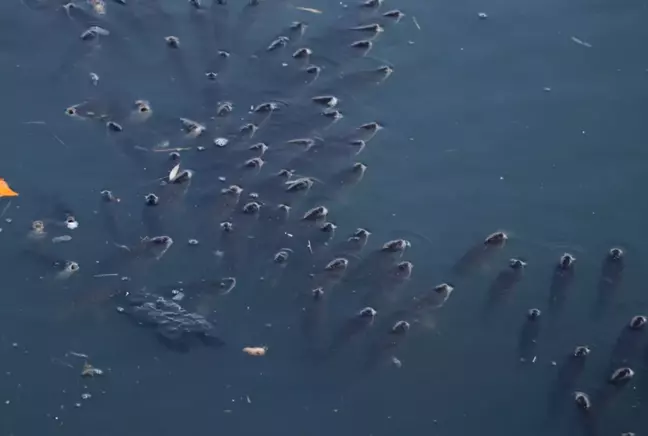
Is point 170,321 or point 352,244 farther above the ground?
point 352,244

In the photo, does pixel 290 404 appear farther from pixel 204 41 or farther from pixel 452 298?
pixel 204 41

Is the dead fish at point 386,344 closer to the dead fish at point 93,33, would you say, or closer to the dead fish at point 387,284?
the dead fish at point 387,284

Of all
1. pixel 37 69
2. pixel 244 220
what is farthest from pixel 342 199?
pixel 37 69

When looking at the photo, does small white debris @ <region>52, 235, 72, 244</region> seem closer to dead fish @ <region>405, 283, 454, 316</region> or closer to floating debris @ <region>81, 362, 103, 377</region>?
floating debris @ <region>81, 362, 103, 377</region>

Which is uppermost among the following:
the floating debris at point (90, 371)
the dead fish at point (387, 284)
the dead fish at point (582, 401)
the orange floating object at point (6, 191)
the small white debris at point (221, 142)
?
the small white debris at point (221, 142)

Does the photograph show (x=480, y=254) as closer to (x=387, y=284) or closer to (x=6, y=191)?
(x=387, y=284)

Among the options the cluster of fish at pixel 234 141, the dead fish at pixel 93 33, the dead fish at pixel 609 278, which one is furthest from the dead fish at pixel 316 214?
the dead fish at pixel 93 33

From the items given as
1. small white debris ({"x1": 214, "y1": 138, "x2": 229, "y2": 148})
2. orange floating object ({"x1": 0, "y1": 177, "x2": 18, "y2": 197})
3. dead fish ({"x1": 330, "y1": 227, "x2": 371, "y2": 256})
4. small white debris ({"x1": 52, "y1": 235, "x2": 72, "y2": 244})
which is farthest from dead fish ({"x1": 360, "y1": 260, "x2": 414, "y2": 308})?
orange floating object ({"x1": 0, "y1": 177, "x2": 18, "y2": 197})

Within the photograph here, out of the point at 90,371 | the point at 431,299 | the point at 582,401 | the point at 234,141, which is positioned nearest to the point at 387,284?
the point at 431,299
